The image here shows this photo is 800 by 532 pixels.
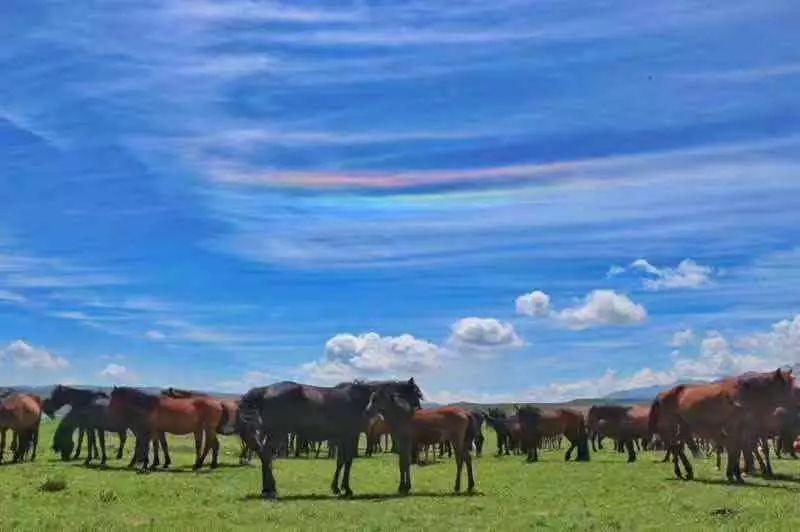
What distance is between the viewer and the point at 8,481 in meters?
26.8

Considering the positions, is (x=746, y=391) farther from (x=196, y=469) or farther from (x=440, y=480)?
(x=196, y=469)

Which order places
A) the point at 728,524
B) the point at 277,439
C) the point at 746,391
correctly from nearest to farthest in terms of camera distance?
the point at 728,524
the point at 277,439
the point at 746,391

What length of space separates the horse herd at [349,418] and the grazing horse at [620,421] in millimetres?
6425

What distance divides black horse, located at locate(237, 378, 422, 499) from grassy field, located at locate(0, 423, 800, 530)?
115 cm

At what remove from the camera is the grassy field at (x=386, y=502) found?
18.5m

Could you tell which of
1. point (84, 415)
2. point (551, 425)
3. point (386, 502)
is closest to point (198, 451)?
point (84, 415)

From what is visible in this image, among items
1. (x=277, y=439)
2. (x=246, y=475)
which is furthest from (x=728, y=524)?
(x=246, y=475)

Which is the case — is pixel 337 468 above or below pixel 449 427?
below

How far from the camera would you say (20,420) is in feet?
123

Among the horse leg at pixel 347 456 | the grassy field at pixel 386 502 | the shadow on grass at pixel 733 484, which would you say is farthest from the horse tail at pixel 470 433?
the shadow on grass at pixel 733 484

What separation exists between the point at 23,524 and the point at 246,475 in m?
13.3

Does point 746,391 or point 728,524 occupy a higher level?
point 746,391

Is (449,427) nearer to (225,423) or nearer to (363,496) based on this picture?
(363,496)

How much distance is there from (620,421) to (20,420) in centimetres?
3330
